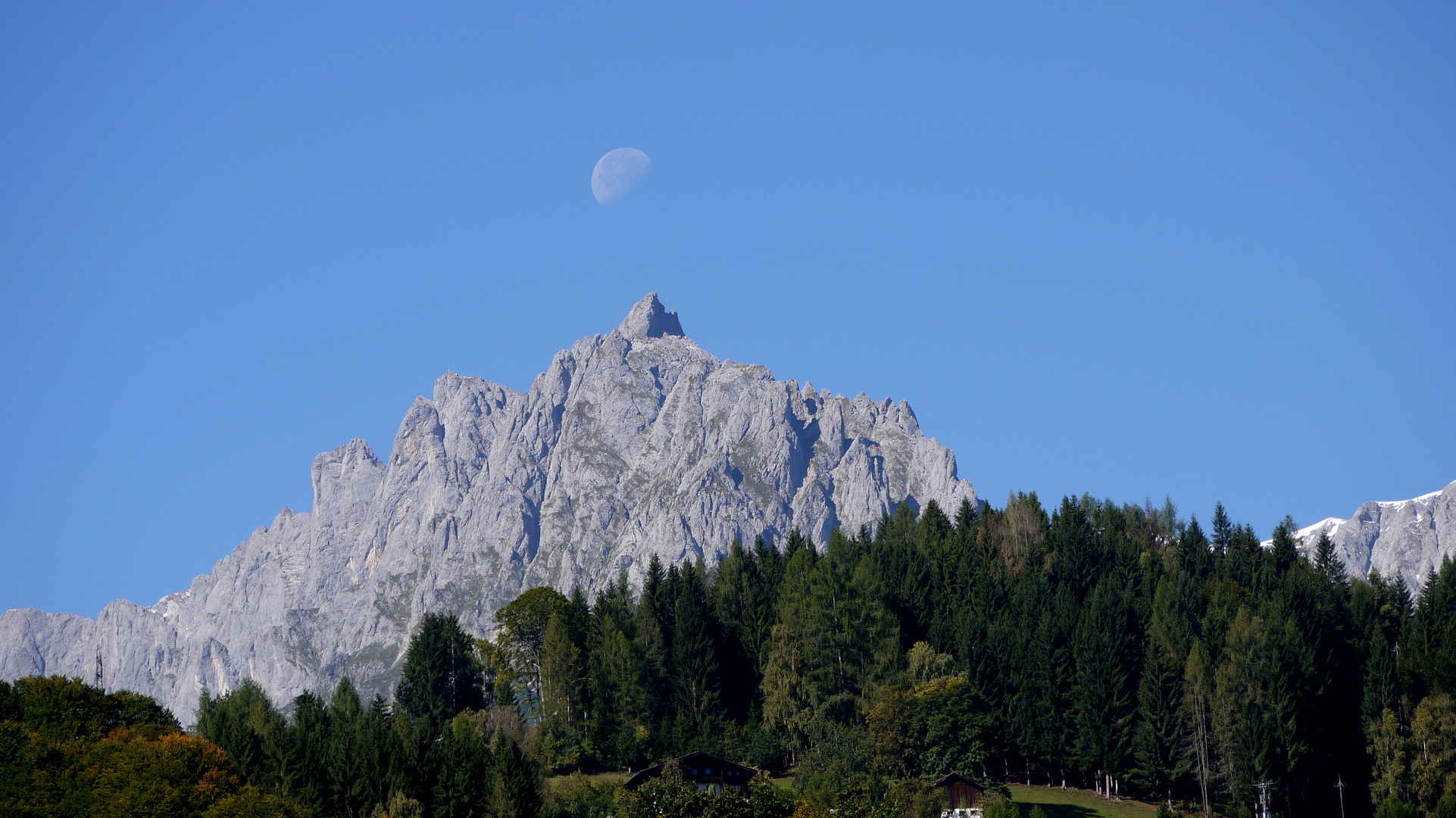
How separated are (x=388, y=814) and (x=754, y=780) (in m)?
22.8

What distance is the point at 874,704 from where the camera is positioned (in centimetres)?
11362

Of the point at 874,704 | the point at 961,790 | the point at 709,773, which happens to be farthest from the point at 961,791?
the point at 709,773

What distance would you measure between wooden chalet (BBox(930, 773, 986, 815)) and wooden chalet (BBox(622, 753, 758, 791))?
612 inches

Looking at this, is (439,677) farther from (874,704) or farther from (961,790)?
(961,790)

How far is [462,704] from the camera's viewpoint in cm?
13162

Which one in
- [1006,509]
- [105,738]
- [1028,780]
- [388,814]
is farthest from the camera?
[1006,509]

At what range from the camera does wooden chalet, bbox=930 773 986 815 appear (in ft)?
344

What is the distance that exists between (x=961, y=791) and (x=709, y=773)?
2023cm

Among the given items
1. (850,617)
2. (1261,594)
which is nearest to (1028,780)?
(850,617)

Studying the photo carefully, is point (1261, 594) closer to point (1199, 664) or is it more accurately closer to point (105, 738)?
point (1199, 664)

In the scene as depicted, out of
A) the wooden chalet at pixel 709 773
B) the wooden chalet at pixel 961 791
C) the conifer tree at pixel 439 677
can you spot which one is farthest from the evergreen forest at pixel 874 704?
the wooden chalet at pixel 709 773

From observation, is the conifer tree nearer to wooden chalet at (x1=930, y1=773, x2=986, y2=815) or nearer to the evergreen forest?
the evergreen forest

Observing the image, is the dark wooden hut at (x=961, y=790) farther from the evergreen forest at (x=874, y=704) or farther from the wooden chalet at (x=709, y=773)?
the wooden chalet at (x=709, y=773)

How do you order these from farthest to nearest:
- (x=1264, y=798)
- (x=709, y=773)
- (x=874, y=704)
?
(x=874, y=704) < (x=709, y=773) < (x=1264, y=798)
